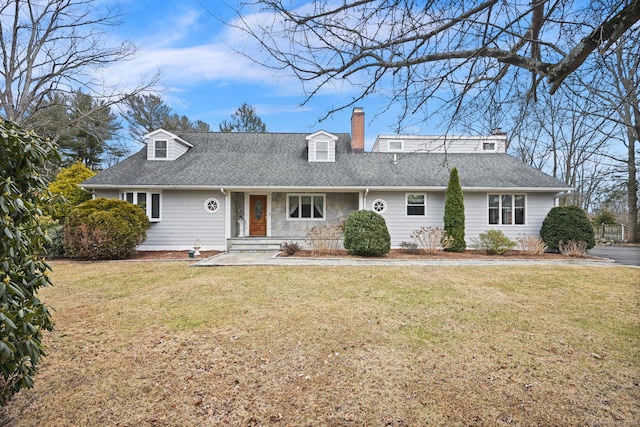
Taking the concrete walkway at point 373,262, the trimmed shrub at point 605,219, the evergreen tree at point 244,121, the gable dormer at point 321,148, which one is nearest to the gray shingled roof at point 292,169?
the gable dormer at point 321,148

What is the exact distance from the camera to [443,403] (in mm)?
2674

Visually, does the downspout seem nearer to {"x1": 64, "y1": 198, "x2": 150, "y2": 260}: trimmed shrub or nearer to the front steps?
the front steps

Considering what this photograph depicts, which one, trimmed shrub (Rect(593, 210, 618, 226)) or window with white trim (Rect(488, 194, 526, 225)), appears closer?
window with white trim (Rect(488, 194, 526, 225))

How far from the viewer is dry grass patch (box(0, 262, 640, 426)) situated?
2580 millimetres

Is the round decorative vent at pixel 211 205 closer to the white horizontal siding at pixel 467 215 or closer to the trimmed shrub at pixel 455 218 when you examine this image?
the white horizontal siding at pixel 467 215

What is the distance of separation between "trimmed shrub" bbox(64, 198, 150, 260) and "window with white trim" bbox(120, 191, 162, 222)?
1712 mm

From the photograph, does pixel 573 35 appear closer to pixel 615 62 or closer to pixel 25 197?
pixel 615 62

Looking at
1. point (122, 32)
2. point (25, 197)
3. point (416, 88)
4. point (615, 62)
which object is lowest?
point (25, 197)

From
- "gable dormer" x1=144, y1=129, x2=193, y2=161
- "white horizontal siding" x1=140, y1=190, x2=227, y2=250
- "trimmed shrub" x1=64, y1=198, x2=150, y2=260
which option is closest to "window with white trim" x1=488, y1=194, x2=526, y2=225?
"white horizontal siding" x1=140, y1=190, x2=227, y2=250

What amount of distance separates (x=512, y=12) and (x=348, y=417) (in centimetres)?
414

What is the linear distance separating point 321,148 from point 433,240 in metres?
7.01

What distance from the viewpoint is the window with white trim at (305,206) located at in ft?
46.4

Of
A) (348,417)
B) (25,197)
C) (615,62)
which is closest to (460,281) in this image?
(615,62)

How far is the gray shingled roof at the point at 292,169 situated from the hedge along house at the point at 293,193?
46mm
